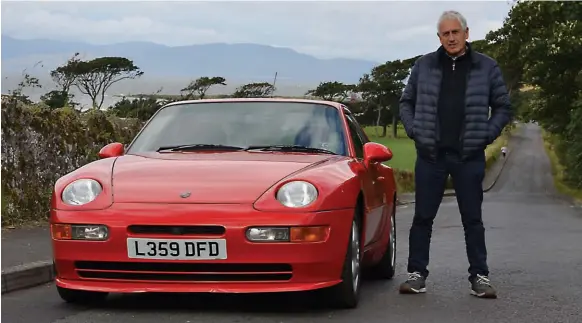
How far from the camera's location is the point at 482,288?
591cm

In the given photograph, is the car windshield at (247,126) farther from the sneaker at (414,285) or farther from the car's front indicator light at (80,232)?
the car's front indicator light at (80,232)

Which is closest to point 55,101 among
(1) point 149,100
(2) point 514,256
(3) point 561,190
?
(1) point 149,100

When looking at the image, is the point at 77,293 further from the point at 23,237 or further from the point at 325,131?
the point at 23,237

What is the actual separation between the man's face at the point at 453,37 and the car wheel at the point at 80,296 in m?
2.77

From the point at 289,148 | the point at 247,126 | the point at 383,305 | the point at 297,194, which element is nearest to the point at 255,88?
the point at 247,126

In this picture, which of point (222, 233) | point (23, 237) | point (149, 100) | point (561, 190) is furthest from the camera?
point (561, 190)

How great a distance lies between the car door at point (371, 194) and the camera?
582 centimetres

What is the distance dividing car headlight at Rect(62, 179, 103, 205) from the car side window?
195cm

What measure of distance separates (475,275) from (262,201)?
1902mm

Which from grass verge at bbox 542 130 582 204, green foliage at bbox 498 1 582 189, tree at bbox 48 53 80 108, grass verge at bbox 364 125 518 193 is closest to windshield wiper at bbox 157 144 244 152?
tree at bbox 48 53 80 108

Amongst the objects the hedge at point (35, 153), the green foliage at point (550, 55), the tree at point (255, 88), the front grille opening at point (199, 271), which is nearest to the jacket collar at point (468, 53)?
the front grille opening at point (199, 271)

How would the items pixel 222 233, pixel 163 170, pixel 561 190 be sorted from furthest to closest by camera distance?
pixel 561 190, pixel 163 170, pixel 222 233

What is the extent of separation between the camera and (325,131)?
6.12 meters

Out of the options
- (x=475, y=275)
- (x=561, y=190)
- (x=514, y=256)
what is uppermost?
(x=475, y=275)
